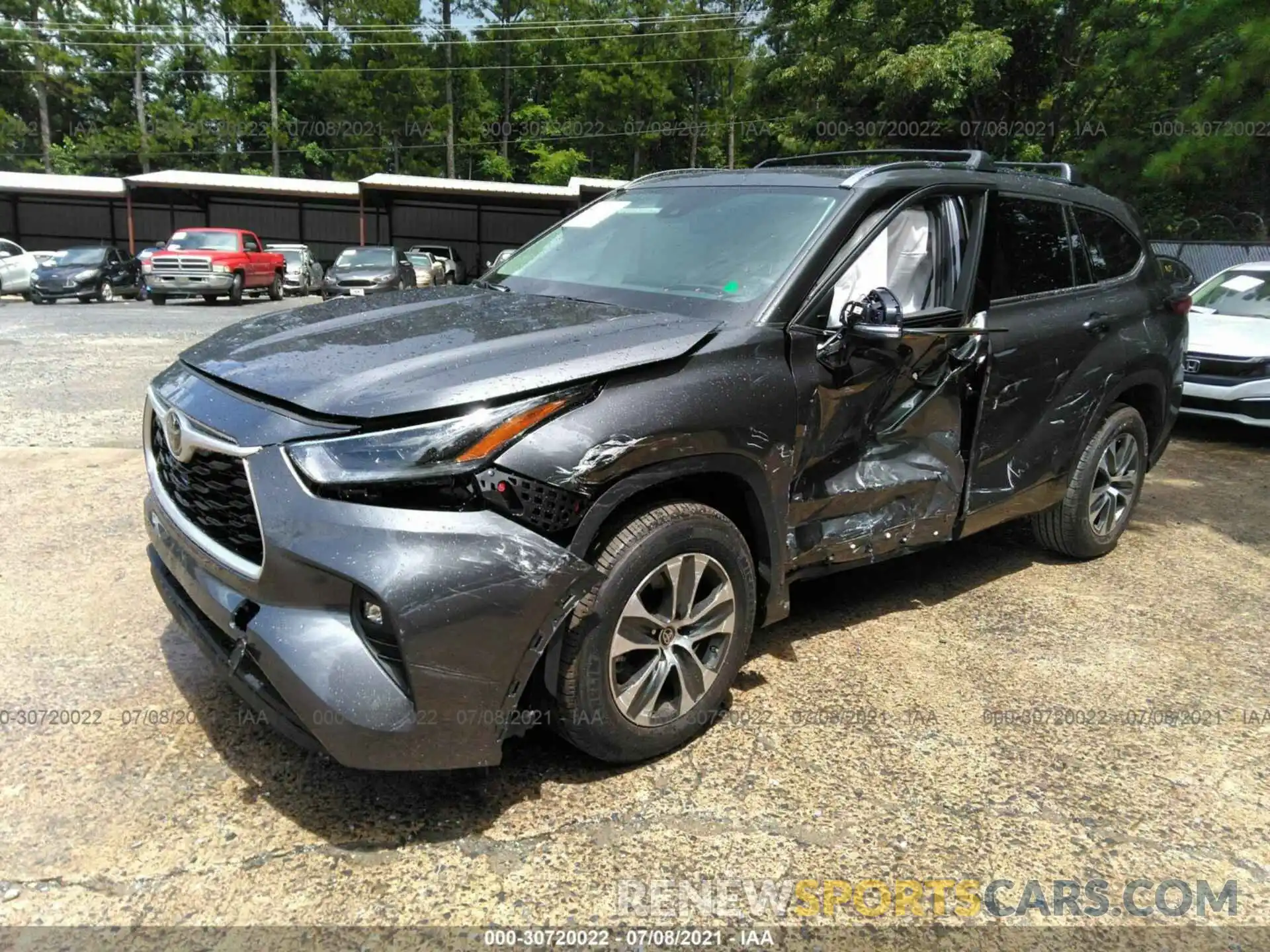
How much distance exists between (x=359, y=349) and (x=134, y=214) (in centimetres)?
3630

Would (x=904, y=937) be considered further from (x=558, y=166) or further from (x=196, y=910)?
(x=558, y=166)

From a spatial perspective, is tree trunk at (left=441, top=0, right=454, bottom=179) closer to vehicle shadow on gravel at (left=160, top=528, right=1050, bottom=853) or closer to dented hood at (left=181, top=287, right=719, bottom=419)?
dented hood at (left=181, top=287, right=719, bottom=419)

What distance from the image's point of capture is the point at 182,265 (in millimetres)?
20812

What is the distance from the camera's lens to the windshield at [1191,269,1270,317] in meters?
8.51

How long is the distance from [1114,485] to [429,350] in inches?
152

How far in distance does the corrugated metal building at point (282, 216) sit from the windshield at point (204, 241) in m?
9.66

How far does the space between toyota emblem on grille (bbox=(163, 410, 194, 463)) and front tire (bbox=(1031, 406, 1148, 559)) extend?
156 inches

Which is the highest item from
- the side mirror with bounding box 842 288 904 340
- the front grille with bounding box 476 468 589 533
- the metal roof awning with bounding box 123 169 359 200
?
the metal roof awning with bounding box 123 169 359 200

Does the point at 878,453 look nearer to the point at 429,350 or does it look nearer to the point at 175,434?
the point at 429,350

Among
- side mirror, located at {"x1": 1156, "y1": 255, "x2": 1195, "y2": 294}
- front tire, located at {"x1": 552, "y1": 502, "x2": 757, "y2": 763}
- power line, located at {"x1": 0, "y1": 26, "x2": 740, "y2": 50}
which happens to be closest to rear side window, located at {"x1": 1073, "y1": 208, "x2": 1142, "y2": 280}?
side mirror, located at {"x1": 1156, "y1": 255, "x2": 1195, "y2": 294}

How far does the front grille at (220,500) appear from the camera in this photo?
95.6 inches

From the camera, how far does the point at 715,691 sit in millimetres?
2957

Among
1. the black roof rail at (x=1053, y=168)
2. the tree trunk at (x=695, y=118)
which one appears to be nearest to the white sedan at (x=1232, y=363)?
the black roof rail at (x=1053, y=168)

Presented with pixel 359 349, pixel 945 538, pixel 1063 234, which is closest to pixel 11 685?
pixel 359 349
